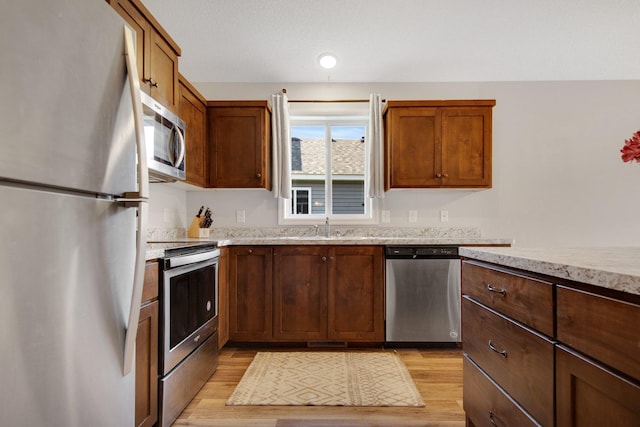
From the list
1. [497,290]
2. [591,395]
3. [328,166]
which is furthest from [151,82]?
[591,395]

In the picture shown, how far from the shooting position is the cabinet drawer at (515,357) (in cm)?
96

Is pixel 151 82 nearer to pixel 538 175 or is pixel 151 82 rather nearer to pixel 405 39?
pixel 405 39

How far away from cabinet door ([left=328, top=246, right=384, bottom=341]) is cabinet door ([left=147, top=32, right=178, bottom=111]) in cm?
169

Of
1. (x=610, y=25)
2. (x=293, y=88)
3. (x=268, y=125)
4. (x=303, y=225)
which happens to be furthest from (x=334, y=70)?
(x=610, y=25)

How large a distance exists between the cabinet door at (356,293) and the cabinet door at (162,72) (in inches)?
66.5

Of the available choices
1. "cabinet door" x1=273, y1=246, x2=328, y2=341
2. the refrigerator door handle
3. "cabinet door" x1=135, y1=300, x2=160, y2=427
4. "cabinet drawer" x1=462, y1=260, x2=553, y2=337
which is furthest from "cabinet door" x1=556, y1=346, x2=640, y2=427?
"cabinet door" x1=273, y1=246, x2=328, y2=341

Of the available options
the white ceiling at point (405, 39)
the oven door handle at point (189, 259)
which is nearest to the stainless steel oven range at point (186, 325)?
the oven door handle at point (189, 259)

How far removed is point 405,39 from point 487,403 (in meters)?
2.76

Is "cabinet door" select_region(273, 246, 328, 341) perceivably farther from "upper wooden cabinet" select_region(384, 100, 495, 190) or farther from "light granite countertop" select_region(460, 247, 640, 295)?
"light granite countertop" select_region(460, 247, 640, 295)

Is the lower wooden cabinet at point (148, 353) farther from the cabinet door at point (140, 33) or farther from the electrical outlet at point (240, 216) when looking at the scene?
the electrical outlet at point (240, 216)

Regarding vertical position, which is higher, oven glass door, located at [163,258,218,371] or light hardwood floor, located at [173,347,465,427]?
oven glass door, located at [163,258,218,371]

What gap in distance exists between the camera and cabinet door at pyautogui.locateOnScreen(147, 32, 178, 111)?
197 centimetres

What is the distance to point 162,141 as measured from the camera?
1.98 meters

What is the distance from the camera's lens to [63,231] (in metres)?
0.74
